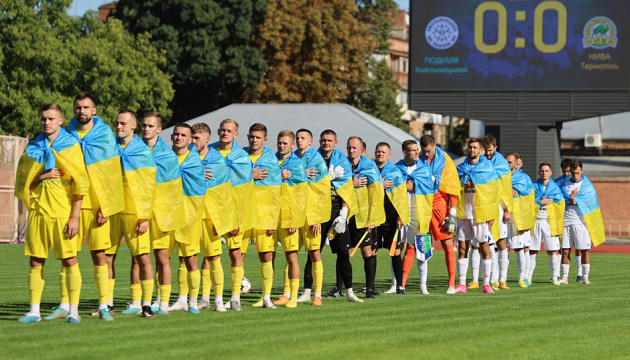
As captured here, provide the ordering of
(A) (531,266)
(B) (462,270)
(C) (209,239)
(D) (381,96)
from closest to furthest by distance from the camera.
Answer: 1. (C) (209,239)
2. (B) (462,270)
3. (A) (531,266)
4. (D) (381,96)

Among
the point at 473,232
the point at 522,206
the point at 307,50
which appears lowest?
the point at 473,232

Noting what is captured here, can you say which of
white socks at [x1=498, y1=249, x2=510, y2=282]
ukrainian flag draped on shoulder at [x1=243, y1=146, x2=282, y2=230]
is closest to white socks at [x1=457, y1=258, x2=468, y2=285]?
white socks at [x1=498, y1=249, x2=510, y2=282]

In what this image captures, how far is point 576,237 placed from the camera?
18.6m

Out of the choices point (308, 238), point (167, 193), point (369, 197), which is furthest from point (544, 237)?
point (167, 193)

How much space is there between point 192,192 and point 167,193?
19.1 inches

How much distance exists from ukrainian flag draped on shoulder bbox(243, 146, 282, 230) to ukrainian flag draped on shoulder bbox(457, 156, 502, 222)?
467cm

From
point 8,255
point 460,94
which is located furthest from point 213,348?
point 460,94

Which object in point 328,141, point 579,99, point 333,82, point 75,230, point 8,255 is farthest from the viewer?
point 333,82

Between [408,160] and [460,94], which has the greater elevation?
[460,94]

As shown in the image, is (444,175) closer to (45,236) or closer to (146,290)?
(146,290)

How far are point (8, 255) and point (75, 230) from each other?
14.5 meters

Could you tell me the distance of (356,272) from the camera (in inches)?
792

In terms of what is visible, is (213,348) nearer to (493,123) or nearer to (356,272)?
(356,272)

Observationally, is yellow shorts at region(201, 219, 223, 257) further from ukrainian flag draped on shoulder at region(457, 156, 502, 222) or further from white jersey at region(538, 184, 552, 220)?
white jersey at region(538, 184, 552, 220)
